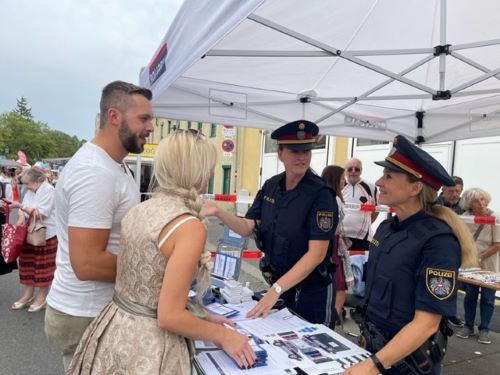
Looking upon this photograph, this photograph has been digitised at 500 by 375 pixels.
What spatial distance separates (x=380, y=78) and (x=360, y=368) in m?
2.90

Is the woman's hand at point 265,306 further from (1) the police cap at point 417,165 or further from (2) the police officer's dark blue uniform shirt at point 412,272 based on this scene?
(1) the police cap at point 417,165

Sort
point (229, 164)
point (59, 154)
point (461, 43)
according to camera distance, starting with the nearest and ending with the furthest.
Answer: point (461, 43), point (229, 164), point (59, 154)

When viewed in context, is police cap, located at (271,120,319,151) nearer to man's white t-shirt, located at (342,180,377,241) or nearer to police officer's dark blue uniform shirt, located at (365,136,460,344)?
police officer's dark blue uniform shirt, located at (365,136,460,344)

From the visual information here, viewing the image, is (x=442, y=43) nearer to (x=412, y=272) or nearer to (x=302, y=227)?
(x=302, y=227)

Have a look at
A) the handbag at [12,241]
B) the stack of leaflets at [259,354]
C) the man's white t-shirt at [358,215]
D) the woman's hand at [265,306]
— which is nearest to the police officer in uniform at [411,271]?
the stack of leaflets at [259,354]

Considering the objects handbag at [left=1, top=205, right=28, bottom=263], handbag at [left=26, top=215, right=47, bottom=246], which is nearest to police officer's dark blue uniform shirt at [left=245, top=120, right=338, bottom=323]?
handbag at [left=26, top=215, right=47, bottom=246]

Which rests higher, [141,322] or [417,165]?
[417,165]

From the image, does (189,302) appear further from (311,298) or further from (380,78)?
(380,78)

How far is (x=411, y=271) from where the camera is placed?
1485mm

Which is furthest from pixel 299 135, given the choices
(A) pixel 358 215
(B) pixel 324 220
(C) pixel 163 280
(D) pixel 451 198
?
(D) pixel 451 198

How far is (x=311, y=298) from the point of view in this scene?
2.16 metres

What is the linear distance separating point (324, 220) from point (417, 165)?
2.08 ft

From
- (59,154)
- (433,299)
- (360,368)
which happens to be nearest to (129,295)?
(360,368)

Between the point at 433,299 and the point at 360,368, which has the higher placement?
the point at 433,299
